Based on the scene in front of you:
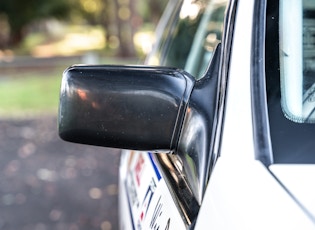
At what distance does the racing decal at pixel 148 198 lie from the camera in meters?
1.43

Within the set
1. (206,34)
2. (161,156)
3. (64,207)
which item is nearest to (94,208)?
(64,207)

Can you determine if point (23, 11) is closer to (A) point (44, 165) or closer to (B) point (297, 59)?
(A) point (44, 165)

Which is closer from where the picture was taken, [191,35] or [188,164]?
[188,164]

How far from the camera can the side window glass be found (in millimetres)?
1314

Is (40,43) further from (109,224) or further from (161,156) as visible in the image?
(161,156)

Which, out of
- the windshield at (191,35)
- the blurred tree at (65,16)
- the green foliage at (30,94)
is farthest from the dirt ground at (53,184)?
the blurred tree at (65,16)

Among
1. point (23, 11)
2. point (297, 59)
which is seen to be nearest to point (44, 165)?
point (297, 59)

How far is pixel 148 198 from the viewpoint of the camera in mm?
1741

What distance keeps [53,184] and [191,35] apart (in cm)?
316

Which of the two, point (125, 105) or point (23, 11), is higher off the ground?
point (125, 105)

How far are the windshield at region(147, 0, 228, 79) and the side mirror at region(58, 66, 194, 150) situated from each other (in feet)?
3.01

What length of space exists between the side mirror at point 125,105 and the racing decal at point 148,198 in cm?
18

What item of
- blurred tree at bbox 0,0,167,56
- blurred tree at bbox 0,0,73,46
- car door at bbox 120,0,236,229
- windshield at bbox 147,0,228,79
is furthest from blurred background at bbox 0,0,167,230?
blurred tree at bbox 0,0,73,46

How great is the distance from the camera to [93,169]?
19.6ft
